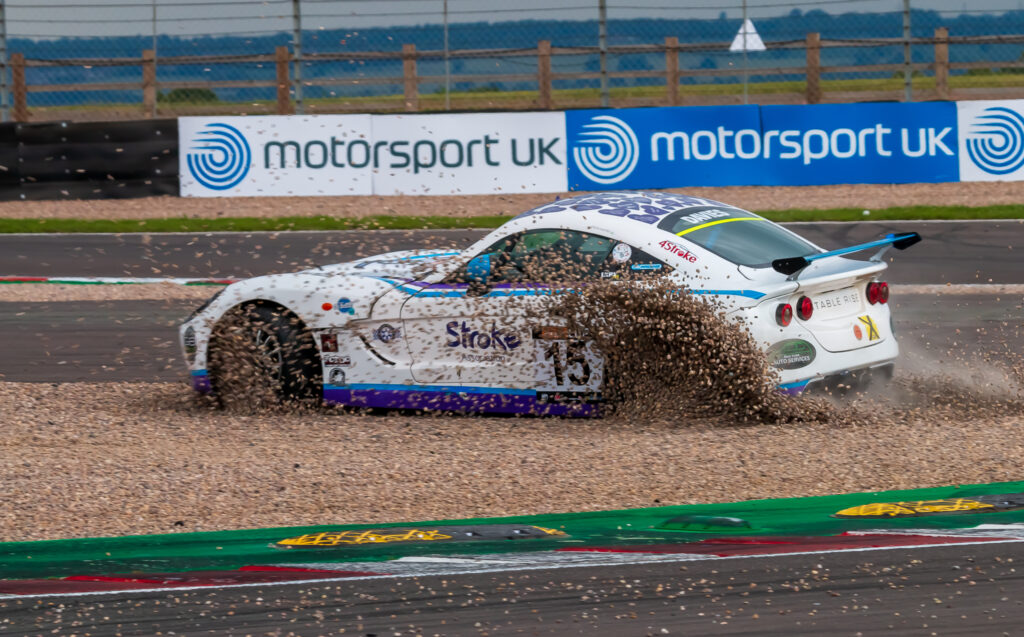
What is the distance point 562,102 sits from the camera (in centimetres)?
2039

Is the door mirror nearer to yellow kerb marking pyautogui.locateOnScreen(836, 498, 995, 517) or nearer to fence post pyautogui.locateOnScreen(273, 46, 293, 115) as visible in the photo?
yellow kerb marking pyautogui.locateOnScreen(836, 498, 995, 517)

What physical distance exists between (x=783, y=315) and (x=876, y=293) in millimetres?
805

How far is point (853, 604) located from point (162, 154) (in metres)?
15.8

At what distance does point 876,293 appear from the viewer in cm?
722

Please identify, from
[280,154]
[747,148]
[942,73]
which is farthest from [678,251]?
[942,73]

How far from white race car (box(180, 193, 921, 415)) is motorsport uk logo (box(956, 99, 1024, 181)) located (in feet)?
37.5

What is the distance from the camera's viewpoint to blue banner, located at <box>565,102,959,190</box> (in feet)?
58.8

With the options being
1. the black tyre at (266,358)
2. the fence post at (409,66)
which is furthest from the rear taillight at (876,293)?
the fence post at (409,66)

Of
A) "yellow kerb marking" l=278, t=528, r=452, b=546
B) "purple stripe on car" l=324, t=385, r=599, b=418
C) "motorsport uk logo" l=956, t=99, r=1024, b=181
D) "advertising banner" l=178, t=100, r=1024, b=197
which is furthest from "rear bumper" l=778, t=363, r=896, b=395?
"motorsport uk logo" l=956, t=99, r=1024, b=181

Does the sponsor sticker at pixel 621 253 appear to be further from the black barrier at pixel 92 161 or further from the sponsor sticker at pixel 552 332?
the black barrier at pixel 92 161

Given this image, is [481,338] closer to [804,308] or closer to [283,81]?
[804,308]

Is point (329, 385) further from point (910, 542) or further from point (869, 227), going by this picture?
point (869, 227)

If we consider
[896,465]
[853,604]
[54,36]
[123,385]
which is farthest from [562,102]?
[853,604]

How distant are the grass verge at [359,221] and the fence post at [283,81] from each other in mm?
3719
